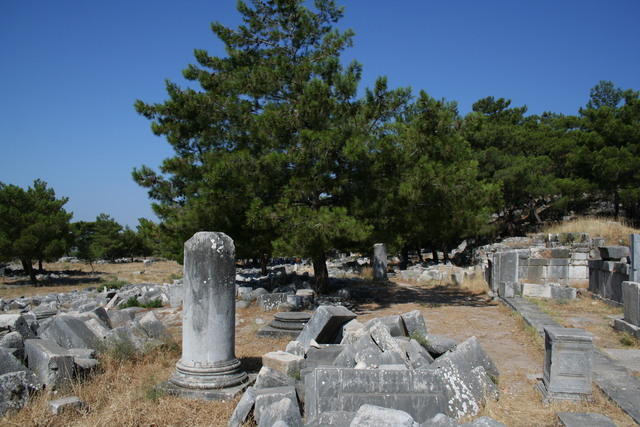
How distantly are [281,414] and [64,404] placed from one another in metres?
2.53

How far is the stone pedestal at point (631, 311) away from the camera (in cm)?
966

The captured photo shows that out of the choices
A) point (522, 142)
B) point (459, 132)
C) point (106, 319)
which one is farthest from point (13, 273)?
point (522, 142)

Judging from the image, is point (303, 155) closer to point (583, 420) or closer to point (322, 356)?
point (322, 356)

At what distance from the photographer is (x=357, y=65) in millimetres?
14312

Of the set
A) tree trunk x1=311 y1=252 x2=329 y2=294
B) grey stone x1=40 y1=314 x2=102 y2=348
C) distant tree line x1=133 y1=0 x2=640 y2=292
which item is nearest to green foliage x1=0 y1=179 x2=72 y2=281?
distant tree line x1=133 y1=0 x2=640 y2=292

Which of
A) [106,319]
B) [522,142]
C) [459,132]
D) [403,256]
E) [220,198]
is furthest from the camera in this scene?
[522,142]

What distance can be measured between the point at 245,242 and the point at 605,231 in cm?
1790

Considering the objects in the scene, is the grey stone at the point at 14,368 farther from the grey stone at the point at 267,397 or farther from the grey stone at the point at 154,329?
the grey stone at the point at 154,329

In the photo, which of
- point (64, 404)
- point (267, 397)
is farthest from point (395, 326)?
point (64, 404)

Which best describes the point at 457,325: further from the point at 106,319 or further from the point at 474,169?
the point at 106,319

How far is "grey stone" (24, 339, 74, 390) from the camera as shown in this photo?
20.1ft

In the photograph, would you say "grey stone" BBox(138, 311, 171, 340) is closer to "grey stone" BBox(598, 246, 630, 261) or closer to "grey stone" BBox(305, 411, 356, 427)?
"grey stone" BBox(305, 411, 356, 427)

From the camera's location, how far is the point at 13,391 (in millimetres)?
5562

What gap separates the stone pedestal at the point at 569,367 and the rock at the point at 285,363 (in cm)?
320
